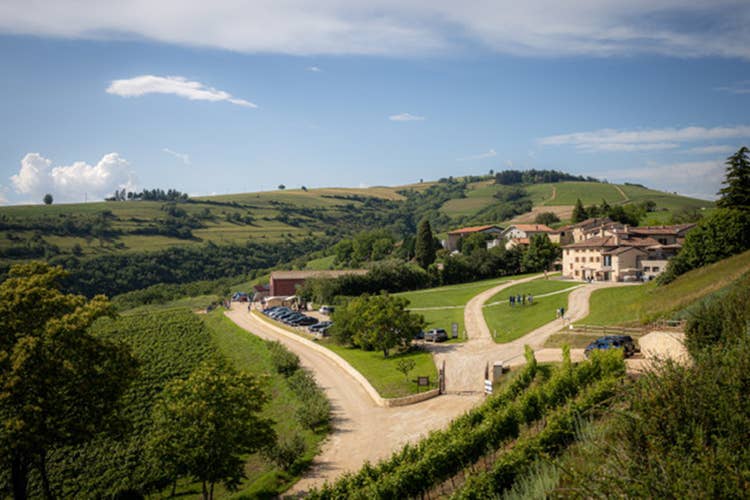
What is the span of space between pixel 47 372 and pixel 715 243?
54074mm

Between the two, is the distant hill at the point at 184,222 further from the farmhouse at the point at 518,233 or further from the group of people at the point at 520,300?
the group of people at the point at 520,300

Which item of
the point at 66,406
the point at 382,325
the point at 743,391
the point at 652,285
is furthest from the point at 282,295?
the point at 743,391

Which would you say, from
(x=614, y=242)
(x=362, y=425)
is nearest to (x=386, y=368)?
(x=362, y=425)

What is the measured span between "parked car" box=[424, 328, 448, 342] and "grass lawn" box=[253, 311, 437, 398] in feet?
12.4

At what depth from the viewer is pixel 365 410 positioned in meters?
28.4

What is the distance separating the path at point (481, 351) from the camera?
30.9m

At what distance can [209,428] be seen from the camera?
19.0 metres

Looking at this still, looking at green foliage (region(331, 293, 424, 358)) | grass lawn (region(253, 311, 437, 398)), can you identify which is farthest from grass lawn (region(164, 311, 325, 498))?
green foliage (region(331, 293, 424, 358))

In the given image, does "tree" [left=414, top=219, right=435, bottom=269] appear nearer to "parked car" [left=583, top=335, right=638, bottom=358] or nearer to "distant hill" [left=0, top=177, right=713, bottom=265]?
"distant hill" [left=0, top=177, right=713, bottom=265]

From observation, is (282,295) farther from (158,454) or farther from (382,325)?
(158,454)

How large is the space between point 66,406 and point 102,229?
406 feet

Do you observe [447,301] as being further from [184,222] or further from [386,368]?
[184,222]

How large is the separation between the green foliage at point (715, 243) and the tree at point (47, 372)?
4666 cm

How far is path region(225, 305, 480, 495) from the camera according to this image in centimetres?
2159
